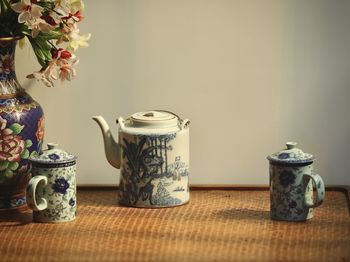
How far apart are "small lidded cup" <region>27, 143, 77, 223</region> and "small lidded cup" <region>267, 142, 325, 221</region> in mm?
369

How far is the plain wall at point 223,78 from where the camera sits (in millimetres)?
1680

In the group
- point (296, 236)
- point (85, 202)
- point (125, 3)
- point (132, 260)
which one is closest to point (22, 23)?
point (125, 3)

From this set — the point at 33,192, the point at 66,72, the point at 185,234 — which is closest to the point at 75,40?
the point at 66,72

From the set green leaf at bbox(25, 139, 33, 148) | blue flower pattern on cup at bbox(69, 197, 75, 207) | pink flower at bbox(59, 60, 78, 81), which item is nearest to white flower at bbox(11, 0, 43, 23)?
pink flower at bbox(59, 60, 78, 81)

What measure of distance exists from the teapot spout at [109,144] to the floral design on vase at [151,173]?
0.15 feet

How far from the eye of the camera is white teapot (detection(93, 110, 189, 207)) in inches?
60.1

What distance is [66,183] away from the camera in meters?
1.47

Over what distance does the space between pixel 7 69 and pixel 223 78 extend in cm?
45

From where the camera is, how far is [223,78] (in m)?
1.71

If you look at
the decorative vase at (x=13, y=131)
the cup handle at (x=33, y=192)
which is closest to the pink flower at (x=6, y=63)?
the decorative vase at (x=13, y=131)

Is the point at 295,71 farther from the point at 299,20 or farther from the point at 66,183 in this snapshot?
the point at 66,183

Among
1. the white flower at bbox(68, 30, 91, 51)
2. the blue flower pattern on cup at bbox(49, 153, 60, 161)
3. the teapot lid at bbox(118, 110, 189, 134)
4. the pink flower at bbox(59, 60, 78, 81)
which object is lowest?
the blue flower pattern on cup at bbox(49, 153, 60, 161)

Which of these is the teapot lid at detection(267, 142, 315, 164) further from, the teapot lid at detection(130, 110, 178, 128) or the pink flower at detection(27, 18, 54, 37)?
the pink flower at detection(27, 18, 54, 37)

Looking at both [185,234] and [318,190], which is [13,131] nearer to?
[185,234]
